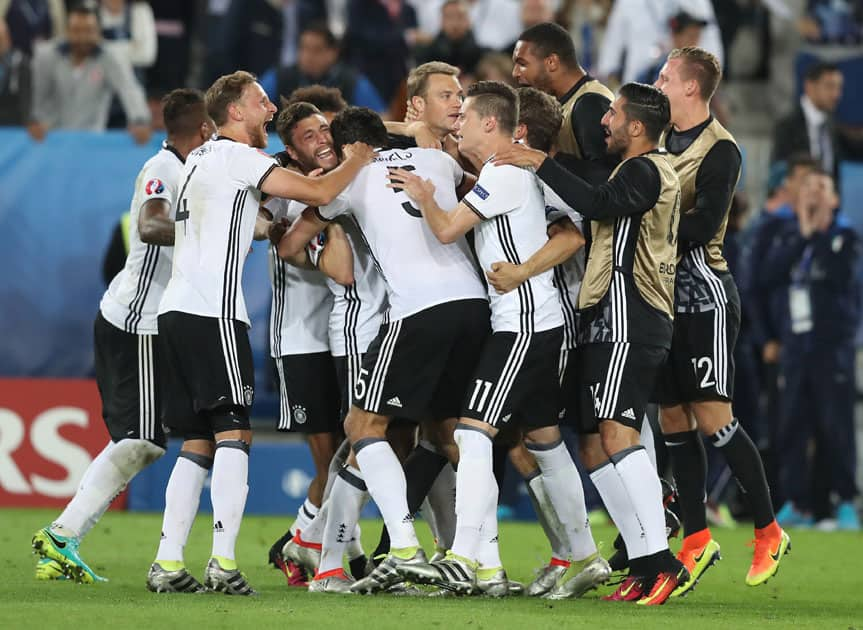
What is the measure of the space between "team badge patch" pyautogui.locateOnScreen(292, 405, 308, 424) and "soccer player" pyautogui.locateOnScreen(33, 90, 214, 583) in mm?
720

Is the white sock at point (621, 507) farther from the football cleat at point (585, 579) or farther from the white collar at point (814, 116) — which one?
the white collar at point (814, 116)

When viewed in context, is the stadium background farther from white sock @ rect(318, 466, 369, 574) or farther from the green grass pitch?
white sock @ rect(318, 466, 369, 574)

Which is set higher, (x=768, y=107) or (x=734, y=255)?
(x=768, y=107)

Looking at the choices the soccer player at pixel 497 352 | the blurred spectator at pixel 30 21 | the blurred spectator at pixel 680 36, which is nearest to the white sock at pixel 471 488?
the soccer player at pixel 497 352

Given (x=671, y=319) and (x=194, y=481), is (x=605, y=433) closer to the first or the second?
(x=671, y=319)

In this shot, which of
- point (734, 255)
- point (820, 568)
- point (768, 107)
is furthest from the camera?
point (768, 107)

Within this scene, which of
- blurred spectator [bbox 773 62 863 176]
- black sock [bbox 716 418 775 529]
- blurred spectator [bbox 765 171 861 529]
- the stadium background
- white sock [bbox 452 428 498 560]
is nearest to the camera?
white sock [bbox 452 428 498 560]

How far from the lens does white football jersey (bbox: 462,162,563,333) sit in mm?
7496

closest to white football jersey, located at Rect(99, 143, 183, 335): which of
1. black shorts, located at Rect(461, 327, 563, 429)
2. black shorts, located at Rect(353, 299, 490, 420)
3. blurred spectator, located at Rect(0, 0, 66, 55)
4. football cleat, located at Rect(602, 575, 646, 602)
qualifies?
black shorts, located at Rect(353, 299, 490, 420)

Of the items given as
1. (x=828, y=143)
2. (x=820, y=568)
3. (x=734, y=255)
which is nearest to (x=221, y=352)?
(x=820, y=568)

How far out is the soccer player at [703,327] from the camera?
8234 millimetres

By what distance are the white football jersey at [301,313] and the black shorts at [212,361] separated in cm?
85

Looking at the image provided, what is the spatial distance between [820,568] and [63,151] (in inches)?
291

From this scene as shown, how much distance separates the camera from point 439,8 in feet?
54.4
